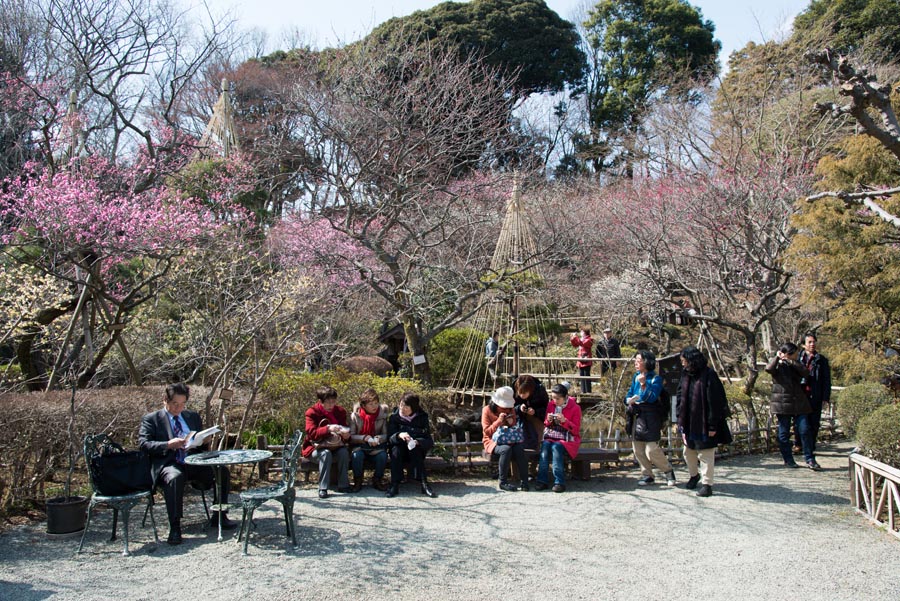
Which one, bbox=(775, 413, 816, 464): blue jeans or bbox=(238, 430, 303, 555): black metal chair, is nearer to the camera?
bbox=(238, 430, 303, 555): black metal chair

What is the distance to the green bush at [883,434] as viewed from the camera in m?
5.12

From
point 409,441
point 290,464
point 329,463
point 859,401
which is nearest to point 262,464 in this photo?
point 329,463

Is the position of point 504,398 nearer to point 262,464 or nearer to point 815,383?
point 262,464

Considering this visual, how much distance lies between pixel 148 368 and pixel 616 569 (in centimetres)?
821

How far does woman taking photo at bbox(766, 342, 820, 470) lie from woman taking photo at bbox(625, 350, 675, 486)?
5.40ft

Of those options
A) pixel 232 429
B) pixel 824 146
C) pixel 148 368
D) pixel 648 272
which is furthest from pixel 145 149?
pixel 824 146

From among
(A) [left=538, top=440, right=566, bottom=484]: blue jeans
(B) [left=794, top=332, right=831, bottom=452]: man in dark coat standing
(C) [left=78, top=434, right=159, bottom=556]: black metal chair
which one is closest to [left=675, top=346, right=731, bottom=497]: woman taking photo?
(A) [left=538, top=440, right=566, bottom=484]: blue jeans

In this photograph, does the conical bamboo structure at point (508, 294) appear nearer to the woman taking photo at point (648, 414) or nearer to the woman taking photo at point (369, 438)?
the woman taking photo at point (648, 414)

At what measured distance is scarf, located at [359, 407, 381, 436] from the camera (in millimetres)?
6215

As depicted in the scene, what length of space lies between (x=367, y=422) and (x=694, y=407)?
3.10m

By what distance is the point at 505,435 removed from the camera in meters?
6.25

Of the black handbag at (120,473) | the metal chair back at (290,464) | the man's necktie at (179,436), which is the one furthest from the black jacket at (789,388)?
the black handbag at (120,473)

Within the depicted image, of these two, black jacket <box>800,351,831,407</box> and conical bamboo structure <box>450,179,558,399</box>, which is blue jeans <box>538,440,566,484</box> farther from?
black jacket <box>800,351,831,407</box>

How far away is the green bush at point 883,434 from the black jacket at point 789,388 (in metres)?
1.41
